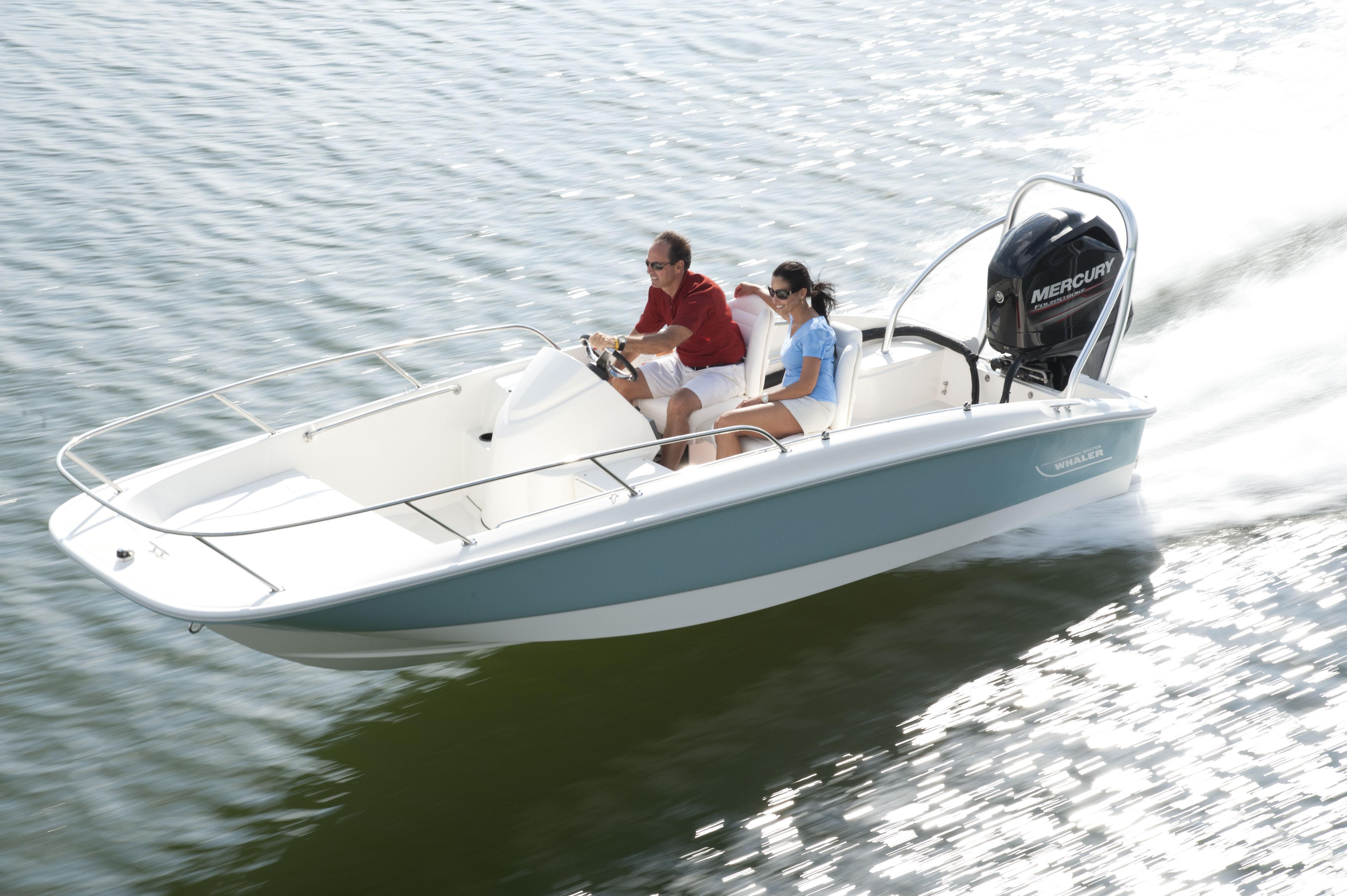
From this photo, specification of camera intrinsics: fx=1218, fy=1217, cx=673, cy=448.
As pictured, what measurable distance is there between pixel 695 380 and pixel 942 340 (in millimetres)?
1331

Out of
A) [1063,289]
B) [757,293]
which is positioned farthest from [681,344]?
[1063,289]

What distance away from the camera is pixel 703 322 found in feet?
17.0

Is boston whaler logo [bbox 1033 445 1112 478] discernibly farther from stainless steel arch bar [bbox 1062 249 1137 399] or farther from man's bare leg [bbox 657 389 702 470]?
man's bare leg [bbox 657 389 702 470]

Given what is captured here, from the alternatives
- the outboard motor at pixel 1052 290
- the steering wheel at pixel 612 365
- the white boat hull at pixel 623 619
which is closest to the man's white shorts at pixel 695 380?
the steering wheel at pixel 612 365

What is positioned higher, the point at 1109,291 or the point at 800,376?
the point at 1109,291

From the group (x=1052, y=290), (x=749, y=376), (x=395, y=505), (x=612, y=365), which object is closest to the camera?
(x=395, y=505)

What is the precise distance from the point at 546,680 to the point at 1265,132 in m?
8.13

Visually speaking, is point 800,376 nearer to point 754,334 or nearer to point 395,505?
point 754,334

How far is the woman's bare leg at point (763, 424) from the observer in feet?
15.5

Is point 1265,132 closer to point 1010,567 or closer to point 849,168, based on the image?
point 849,168

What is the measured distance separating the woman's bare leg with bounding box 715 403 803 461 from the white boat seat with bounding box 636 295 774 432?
1.02ft

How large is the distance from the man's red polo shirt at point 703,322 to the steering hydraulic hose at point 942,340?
2.29 ft

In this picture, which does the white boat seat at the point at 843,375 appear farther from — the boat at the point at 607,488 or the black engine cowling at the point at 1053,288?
the black engine cowling at the point at 1053,288

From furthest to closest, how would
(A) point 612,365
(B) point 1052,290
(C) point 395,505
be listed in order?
(B) point 1052,290 → (A) point 612,365 → (C) point 395,505
